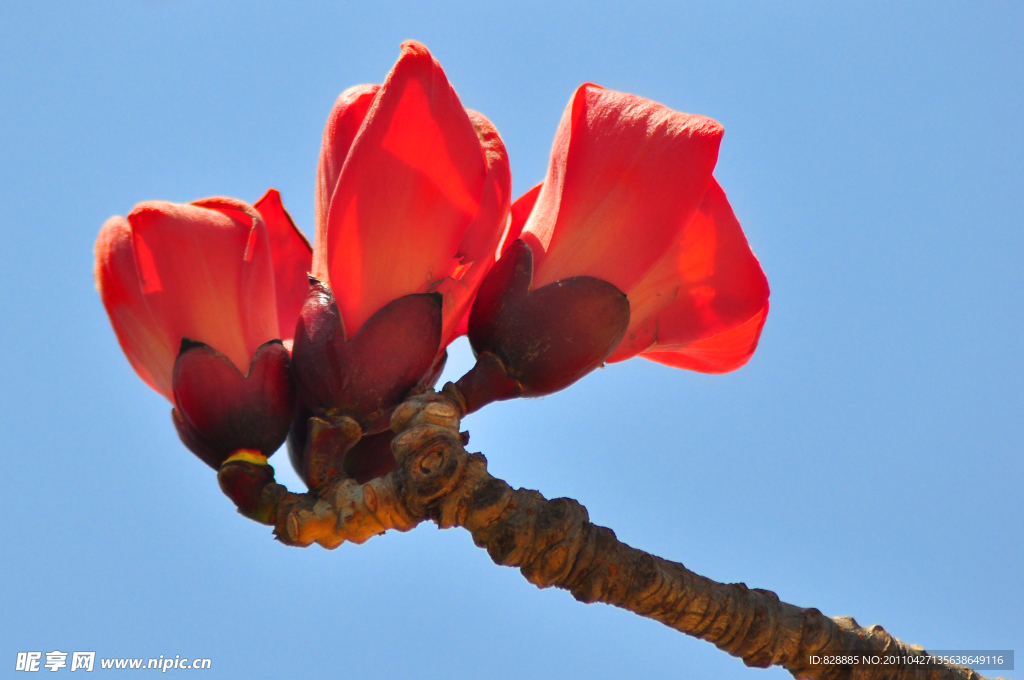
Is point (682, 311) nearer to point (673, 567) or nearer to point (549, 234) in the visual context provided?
point (549, 234)

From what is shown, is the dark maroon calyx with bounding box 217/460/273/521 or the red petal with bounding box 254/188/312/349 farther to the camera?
the red petal with bounding box 254/188/312/349

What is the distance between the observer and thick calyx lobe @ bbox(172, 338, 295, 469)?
5.74 feet

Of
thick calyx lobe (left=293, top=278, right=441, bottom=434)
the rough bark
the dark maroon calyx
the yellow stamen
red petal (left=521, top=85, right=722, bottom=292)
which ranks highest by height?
red petal (left=521, top=85, right=722, bottom=292)

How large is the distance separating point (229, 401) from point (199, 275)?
28 cm

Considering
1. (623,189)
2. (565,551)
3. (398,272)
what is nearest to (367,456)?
(398,272)

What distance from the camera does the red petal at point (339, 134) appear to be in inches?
74.9

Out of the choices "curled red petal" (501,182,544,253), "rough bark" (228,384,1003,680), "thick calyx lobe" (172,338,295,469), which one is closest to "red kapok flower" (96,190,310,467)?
"thick calyx lobe" (172,338,295,469)

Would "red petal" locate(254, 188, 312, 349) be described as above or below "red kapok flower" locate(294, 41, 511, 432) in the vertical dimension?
above

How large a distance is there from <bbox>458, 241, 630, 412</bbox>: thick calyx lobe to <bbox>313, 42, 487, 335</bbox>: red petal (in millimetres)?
125

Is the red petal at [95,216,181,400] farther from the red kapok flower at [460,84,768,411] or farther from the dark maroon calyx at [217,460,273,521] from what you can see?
the red kapok flower at [460,84,768,411]

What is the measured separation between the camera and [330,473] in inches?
69.1

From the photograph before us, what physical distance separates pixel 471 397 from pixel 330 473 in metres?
0.30

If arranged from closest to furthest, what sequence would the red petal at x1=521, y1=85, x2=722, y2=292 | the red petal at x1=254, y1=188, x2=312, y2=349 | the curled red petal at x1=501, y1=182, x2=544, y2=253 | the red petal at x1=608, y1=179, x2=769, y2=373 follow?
1. the red petal at x1=521, y1=85, x2=722, y2=292
2. the red petal at x1=608, y1=179, x2=769, y2=373
3. the curled red petal at x1=501, y1=182, x2=544, y2=253
4. the red petal at x1=254, y1=188, x2=312, y2=349

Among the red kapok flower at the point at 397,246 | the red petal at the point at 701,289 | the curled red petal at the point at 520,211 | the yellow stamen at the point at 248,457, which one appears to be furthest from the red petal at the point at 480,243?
the yellow stamen at the point at 248,457
